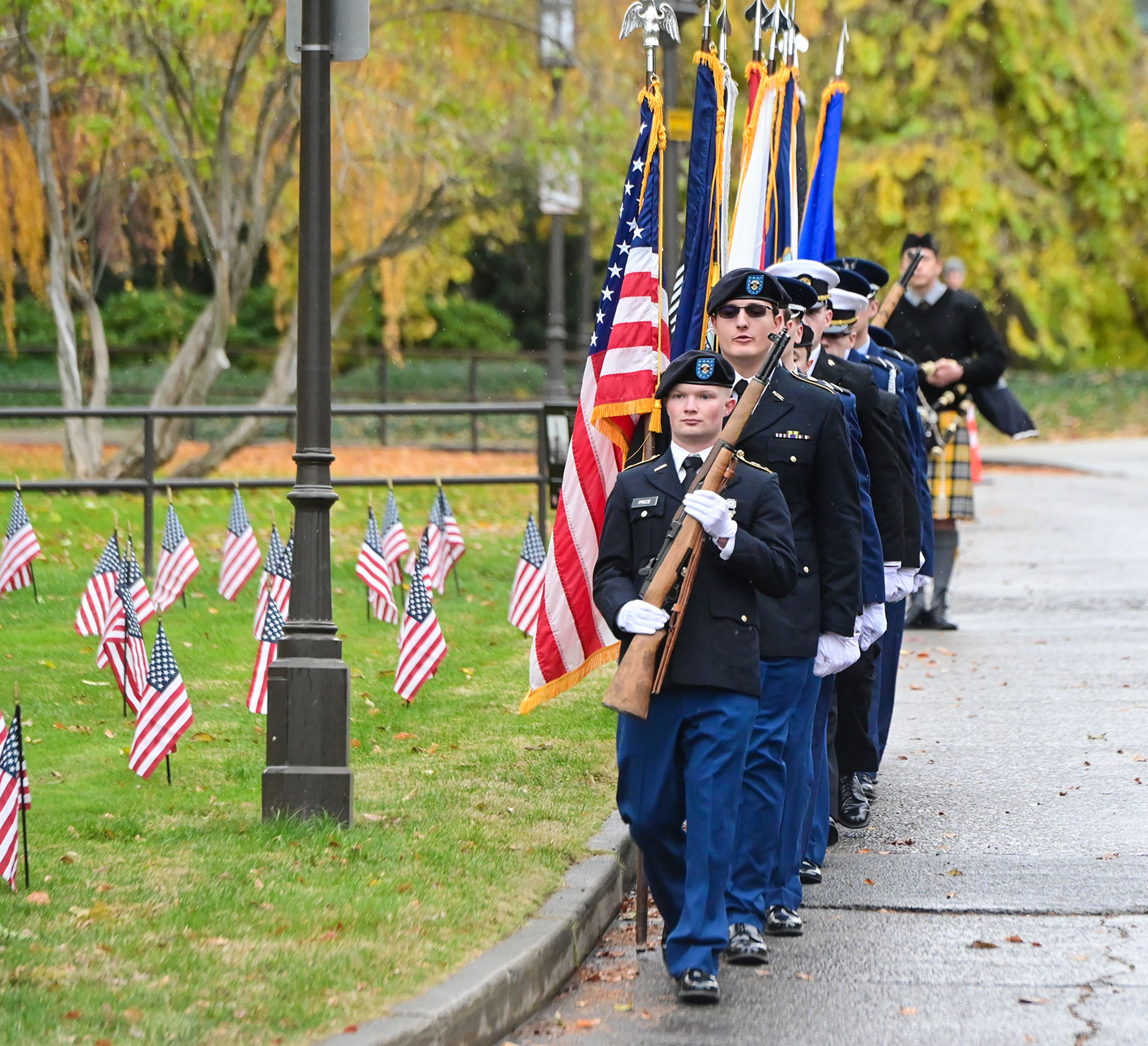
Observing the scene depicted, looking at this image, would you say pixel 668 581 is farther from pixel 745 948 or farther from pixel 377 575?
pixel 377 575

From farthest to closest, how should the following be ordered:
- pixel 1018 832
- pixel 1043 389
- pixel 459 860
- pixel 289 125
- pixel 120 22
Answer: pixel 1043 389
pixel 289 125
pixel 120 22
pixel 1018 832
pixel 459 860

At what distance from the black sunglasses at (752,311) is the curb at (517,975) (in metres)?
1.96

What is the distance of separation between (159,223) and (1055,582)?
1269cm

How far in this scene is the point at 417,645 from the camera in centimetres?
934

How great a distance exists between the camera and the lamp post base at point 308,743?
6.71 meters

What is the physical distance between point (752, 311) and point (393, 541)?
295 inches

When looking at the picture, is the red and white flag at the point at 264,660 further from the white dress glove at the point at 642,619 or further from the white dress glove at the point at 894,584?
the white dress glove at the point at 642,619

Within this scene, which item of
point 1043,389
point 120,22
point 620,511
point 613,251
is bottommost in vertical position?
point 1043,389

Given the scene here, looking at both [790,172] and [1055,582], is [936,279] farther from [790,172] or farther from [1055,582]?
[1055,582]

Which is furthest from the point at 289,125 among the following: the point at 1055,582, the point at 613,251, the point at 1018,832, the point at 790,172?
the point at 1018,832

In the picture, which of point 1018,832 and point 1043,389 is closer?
point 1018,832

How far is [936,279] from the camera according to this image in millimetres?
12414

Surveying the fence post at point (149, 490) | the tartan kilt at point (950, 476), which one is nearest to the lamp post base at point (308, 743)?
the tartan kilt at point (950, 476)

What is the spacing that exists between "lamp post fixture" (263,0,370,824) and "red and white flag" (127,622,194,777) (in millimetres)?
600
